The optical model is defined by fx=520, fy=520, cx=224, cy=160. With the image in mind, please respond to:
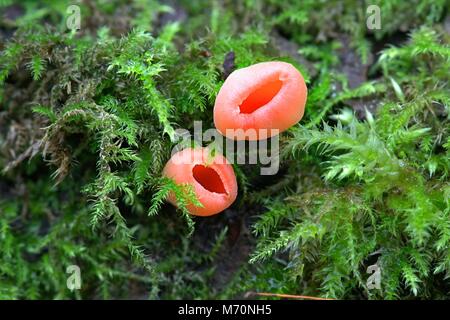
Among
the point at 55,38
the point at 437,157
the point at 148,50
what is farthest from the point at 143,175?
the point at 437,157

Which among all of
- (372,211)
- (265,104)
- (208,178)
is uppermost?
(265,104)

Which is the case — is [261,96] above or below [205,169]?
above

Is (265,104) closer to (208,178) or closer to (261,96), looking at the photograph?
(261,96)

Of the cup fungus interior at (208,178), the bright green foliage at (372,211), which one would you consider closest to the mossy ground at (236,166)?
the bright green foliage at (372,211)

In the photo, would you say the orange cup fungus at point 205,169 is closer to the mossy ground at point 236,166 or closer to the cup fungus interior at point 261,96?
the mossy ground at point 236,166

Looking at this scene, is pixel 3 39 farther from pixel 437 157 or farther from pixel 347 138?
pixel 437 157

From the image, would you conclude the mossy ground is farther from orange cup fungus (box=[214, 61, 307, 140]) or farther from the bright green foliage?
orange cup fungus (box=[214, 61, 307, 140])

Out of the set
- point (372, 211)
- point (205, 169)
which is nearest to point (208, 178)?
point (205, 169)
